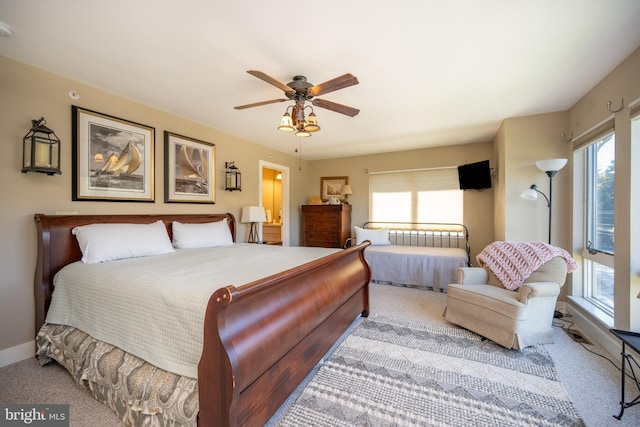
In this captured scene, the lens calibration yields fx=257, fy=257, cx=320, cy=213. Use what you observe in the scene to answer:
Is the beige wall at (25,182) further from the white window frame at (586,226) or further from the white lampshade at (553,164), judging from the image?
the white window frame at (586,226)

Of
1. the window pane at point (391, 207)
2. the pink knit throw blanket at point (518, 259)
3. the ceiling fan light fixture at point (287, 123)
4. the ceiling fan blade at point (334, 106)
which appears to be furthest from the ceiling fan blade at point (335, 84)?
the window pane at point (391, 207)

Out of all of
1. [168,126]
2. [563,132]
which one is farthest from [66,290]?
[563,132]

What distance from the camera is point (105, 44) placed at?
1984mm

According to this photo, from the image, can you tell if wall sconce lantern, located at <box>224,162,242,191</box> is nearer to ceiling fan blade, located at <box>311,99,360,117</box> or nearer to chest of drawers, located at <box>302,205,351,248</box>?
chest of drawers, located at <box>302,205,351,248</box>

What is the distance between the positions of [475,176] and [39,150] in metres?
5.74

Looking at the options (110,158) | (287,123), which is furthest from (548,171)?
(110,158)

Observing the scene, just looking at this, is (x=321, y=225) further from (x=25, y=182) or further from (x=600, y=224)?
(x=25, y=182)

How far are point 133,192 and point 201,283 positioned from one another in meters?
2.17

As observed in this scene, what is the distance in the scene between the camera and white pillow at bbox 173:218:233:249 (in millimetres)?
3141

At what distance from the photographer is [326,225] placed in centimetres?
562

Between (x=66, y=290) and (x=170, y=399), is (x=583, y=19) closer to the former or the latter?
(x=170, y=399)

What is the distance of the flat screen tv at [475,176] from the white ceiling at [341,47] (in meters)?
1.46

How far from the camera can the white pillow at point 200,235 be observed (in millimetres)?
3141

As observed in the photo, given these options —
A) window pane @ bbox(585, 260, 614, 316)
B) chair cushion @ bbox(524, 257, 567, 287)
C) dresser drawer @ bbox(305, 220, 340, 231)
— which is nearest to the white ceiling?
chair cushion @ bbox(524, 257, 567, 287)
